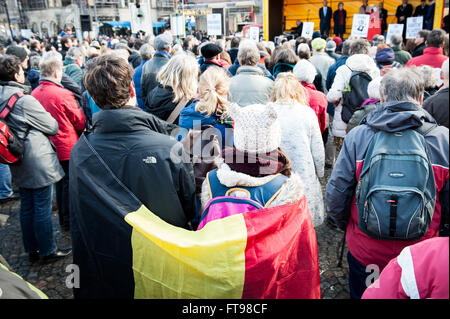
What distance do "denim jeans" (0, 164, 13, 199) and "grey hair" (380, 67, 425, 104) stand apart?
487 cm

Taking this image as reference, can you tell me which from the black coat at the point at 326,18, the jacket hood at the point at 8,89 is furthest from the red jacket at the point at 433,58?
the black coat at the point at 326,18

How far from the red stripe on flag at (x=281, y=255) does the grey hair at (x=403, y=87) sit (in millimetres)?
919

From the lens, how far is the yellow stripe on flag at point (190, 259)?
59.0 inches

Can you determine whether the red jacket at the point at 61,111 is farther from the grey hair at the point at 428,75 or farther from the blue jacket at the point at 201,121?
the grey hair at the point at 428,75

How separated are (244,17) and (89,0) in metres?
29.7

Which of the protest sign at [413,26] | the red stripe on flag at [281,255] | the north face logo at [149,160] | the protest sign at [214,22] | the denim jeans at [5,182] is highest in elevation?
the protest sign at [214,22]

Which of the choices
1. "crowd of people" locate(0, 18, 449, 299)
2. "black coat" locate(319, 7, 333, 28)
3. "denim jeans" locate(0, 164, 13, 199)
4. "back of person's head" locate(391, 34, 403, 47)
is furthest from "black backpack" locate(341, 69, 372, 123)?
"black coat" locate(319, 7, 333, 28)

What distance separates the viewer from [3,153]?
2900 mm

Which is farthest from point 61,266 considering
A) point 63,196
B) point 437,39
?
point 437,39

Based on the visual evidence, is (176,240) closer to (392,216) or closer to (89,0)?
(392,216)

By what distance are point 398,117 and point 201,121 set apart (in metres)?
1.55

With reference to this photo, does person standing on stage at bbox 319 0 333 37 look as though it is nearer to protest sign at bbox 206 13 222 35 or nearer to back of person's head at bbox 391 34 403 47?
protest sign at bbox 206 13 222 35

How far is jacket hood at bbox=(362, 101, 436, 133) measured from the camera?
1.93 meters

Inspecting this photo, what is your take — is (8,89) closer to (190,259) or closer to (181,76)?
(181,76)
